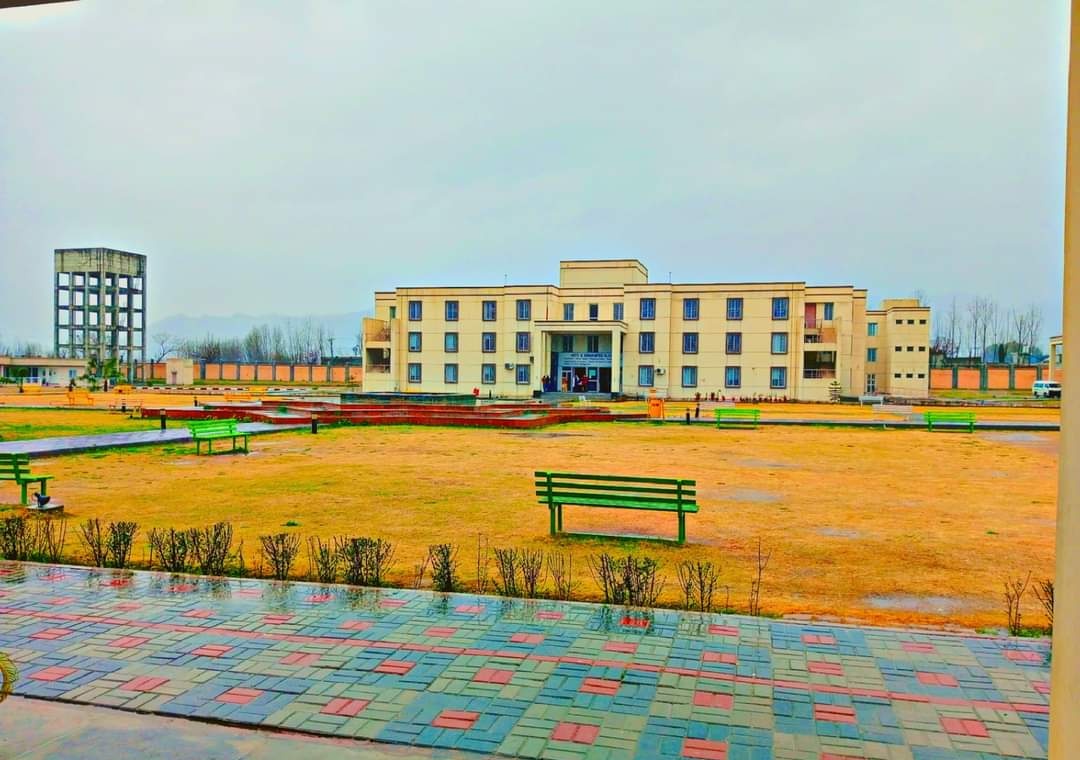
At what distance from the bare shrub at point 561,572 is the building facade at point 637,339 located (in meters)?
48.4

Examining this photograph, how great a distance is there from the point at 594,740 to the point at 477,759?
61 centimetres

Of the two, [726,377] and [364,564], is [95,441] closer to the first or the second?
[364,564]

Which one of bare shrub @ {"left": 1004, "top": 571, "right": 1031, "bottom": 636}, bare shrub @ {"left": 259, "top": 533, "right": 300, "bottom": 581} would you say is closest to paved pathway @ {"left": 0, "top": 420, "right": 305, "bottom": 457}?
bare shrub @ {"left": 259, "top": 533, "right": 300, "bottom": 581}

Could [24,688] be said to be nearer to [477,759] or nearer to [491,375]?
[477,759]

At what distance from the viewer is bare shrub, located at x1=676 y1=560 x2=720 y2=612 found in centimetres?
618

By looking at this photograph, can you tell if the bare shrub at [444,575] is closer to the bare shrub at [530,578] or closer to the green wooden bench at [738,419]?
the bare shrub at [530,578]

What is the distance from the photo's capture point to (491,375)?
60188mm

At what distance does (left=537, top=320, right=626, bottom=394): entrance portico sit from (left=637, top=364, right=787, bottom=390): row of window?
5.88 ft

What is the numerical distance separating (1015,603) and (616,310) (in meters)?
53.2

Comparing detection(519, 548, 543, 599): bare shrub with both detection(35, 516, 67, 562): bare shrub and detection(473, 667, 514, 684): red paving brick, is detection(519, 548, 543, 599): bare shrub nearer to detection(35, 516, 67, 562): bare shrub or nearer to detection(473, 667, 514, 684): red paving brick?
detection(473, 667, 514, 684): red paving brick

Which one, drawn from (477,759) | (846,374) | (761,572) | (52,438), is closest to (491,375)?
(846,374)

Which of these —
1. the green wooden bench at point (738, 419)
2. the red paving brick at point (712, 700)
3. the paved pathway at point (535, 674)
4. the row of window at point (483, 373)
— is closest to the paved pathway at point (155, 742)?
the paved pathway at point (535, 674)

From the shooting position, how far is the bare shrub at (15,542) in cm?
770

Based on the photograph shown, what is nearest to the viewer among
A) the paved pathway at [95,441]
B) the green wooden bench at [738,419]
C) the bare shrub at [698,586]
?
the bare shrub at [698,586]
